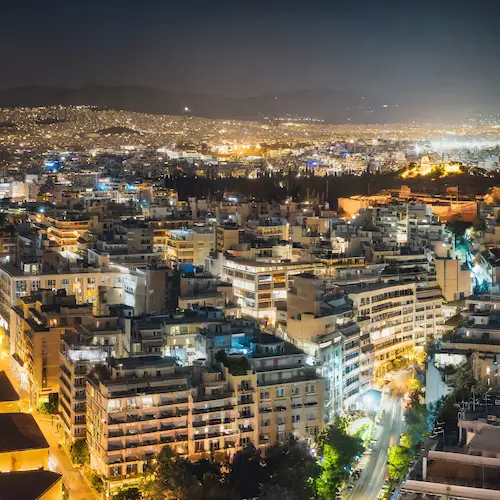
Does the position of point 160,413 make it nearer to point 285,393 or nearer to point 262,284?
point 285,393

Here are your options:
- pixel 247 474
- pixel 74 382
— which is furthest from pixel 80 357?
pixel 247 474

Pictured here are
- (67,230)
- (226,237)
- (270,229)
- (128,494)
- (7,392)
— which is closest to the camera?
(128,494)

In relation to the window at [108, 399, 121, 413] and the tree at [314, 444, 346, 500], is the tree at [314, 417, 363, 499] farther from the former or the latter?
the window at [108, 399, 121, 413]

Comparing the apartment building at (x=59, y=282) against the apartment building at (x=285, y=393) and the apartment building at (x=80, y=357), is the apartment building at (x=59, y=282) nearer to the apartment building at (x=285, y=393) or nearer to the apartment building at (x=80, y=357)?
the apartment building at (x=80, y=357)

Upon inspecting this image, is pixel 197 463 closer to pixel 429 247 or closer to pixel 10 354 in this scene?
pixel 10 354

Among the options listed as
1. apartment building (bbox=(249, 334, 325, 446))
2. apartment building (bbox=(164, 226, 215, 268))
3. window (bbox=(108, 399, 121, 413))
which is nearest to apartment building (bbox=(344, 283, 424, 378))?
apartment building (bbox=(249, 334, 325, 446))

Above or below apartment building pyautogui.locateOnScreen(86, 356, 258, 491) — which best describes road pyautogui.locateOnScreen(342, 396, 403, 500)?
below
